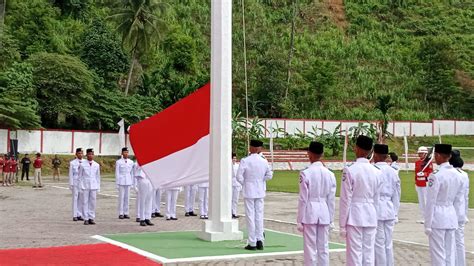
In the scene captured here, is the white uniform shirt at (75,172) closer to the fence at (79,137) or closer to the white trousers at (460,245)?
the white trousers at (460,245)

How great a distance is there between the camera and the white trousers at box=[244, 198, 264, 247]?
453 inches

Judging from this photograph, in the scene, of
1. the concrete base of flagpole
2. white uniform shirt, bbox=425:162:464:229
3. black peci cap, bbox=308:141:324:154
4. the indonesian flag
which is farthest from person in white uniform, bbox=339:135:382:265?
the indonesian flag

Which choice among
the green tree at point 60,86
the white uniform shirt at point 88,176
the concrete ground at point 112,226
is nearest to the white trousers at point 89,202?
the white uniform shirt at point 88,176

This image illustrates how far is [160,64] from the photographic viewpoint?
6412 centimetres

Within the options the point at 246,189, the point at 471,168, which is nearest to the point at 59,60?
the point at 471,168

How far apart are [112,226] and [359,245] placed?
28.4 ft

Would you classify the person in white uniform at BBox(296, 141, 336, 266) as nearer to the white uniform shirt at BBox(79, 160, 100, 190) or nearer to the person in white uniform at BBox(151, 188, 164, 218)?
the white uniform shirt at BBox(79, 160, 100, 190)

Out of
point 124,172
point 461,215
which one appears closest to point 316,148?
point 461,215

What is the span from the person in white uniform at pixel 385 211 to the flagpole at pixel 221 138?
3.66m

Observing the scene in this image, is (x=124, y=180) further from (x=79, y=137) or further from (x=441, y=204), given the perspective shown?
(x=79, y=137)

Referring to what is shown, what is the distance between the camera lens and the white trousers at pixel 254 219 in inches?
453

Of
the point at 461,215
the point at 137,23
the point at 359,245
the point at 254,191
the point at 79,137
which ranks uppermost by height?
the point at 137,23

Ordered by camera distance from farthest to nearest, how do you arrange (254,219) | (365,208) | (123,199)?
(123,199) < (254,219) < (365,208)

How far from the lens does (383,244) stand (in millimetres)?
9219
